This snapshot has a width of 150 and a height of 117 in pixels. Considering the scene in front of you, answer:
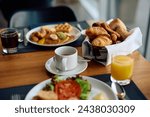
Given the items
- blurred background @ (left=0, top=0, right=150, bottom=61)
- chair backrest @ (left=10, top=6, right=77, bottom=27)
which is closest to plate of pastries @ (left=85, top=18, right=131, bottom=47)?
chair backrest @ (left=10, top=6, right=77, bottom=27)

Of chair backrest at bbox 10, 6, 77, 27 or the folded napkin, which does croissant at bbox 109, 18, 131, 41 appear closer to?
the folded napkin

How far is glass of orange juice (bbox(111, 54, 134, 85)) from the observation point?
3.45 ft

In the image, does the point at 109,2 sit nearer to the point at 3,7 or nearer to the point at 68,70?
the point at 3,7

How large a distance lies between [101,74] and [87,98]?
8.1 inches

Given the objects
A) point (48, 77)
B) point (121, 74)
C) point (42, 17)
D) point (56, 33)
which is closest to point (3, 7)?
point (42, 17)

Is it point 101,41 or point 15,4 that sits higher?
point 101,41

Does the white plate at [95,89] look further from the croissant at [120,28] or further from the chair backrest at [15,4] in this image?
the chair backrest at [15,4]

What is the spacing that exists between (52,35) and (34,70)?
11.9 inches

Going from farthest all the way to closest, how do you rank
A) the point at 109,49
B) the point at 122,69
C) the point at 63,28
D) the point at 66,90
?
the point at 63,28, the point at 109,49, the point at 122,69, the point at 66,90

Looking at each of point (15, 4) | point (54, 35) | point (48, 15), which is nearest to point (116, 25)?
point (54, 35)

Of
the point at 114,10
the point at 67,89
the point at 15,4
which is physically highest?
the point at 67,89

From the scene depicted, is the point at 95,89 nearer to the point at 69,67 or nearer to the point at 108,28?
the point at 69,67

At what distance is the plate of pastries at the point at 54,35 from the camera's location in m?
1.40

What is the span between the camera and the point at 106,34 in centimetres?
125
